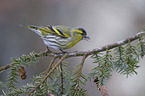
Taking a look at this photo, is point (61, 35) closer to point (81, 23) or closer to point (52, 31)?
point (52, 31)

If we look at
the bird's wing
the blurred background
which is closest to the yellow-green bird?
the bird's wing

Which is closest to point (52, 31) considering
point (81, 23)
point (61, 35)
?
point (61, 35)

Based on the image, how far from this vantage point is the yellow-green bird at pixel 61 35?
3.06 ft

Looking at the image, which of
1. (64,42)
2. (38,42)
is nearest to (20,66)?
(64,42)

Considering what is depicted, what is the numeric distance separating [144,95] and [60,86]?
949 millimetres

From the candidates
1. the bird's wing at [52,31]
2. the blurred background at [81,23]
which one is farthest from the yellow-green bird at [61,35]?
the blurred background at [81,23]

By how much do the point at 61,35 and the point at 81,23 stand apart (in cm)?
65

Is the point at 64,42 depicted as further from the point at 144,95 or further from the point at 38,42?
the point at 144,95

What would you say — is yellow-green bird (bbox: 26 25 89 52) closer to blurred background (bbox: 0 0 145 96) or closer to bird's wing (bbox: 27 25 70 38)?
bird's wing (bbox: 27 25 70 38)

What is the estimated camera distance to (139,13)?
1.61 metres

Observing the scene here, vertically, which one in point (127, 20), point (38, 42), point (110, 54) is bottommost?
point (110, 54)

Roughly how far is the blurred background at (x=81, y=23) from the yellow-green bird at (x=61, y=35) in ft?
1.74

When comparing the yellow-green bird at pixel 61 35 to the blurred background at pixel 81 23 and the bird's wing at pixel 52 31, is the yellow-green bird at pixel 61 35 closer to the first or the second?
the bird's wing at pixel 52 31

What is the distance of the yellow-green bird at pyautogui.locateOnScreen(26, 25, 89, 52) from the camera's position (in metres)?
0.93
